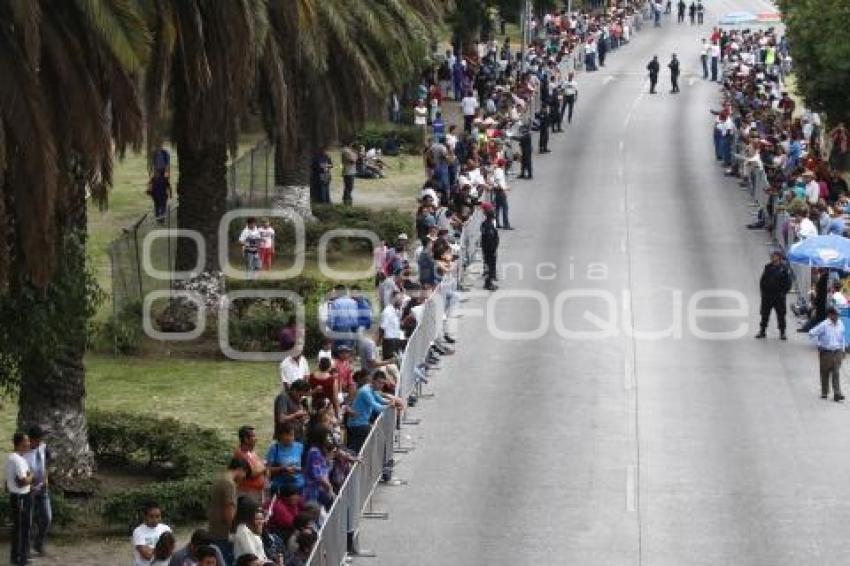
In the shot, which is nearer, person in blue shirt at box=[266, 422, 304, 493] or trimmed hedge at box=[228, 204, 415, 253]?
person in blue shirt at box=[266, 422, 304, 493]

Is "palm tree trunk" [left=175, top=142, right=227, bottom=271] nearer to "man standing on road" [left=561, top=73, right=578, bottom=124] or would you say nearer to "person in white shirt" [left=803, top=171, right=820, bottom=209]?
"person in white shirt" [left=803, top=171, right=820, bottom=209]

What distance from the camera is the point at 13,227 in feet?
66.7

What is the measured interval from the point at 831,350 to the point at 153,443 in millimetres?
10692

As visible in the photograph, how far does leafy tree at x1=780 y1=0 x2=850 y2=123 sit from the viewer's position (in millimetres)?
51219

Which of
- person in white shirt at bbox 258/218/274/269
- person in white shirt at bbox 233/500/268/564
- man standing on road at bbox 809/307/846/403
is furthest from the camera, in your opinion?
person in white shirt at bbox 258/218/274/269

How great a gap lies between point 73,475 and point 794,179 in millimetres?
23572

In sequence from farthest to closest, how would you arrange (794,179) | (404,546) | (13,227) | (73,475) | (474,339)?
(794,179) < (474,339) < (73,475) < (404,546) < (13,227)

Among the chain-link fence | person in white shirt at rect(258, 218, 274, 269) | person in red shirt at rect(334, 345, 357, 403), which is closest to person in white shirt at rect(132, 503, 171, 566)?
person in red shirt at rect(334, 345, 357, 403)

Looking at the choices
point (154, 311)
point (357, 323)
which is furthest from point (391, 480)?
point (154, 311)

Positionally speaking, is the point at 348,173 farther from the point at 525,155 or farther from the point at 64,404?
the point at 64,404

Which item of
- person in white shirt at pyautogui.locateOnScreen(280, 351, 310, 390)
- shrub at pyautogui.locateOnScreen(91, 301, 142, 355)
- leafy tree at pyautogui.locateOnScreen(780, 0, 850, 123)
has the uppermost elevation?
leafy tree at pyautogui.locateOnScreen(780, 0, 850, 123)

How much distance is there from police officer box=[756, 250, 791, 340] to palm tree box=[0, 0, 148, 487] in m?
15.5

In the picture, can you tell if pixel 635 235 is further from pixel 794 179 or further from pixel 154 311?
pixel 154 311

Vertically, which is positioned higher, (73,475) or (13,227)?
(13,227)
